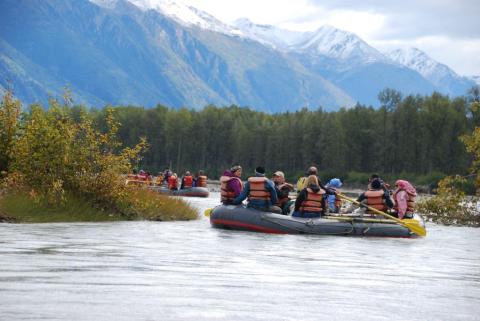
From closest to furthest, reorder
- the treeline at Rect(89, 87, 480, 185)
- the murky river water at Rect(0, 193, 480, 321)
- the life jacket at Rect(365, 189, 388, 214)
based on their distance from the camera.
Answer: the murky river water at Rect(0, 193, 480, 321) → the life jacket at Rect(365, 189, 388, 214) → the treeline at Rect(89, 87, 480, 185)

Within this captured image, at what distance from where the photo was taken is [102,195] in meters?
27.5

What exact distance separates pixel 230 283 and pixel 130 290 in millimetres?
1926

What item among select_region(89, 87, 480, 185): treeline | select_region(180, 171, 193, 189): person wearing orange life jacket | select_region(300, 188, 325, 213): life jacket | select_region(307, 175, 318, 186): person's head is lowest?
select_region(300, 188, 325, 213): life jacket

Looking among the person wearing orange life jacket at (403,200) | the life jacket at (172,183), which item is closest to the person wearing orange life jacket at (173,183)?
the life jacket at (172,183)

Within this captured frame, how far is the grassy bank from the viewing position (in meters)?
Result: 25.4

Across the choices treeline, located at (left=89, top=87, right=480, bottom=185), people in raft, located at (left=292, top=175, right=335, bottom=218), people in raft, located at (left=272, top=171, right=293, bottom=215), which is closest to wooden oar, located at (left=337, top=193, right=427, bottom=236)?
people in raft, located at (left=292, top=175, right=335, bottom=218)

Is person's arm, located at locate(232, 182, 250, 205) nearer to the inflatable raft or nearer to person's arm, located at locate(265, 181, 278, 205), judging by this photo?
the inflatable raft

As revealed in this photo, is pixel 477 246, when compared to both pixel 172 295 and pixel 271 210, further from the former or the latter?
pixel 172 295

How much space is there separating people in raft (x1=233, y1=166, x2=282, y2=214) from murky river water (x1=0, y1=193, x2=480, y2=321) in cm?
259

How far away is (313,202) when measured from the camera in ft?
87.1

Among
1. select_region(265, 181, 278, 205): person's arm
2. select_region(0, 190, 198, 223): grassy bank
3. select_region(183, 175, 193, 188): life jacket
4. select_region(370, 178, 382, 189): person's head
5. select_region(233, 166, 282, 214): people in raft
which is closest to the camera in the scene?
select_region(0, 190, 198, 223): grassy bank

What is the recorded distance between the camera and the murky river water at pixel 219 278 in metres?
10.3

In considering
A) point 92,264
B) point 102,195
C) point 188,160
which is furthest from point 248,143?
point 92,264

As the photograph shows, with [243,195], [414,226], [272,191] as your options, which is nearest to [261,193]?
[272,191]
